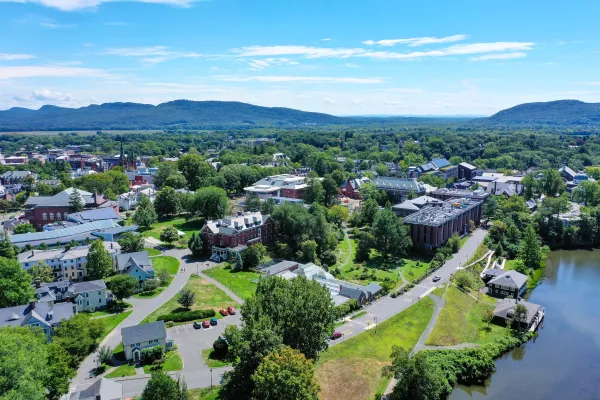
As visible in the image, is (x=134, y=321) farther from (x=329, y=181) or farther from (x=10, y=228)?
(x=329, y=181)

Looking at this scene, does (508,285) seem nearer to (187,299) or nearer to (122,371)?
(187,299)

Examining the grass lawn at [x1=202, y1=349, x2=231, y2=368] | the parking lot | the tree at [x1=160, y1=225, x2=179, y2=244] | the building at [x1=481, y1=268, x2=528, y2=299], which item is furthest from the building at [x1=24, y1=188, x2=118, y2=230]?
the building at [x1=481, y1=268, x2=528, y2=299]

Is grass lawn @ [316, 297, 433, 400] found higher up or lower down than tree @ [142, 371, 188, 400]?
lower down

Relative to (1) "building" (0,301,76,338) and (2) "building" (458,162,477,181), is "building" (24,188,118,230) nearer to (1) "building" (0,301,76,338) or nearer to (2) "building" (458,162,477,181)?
(1) "building" (0,301,76,338)

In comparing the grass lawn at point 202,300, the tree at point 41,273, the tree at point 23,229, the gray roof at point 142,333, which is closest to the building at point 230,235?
the grass lawn at point 202,300

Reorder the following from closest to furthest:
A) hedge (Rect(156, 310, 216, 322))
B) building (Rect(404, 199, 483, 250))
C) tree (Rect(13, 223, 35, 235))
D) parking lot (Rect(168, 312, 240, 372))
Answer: parking lot (Rect(168, 312, 240, 372))
hedge (Rect(156, 310, 216, 322))
building (Rect(404, 199, 483, 250))
tree (Rect(13, 223, 35, 235))
